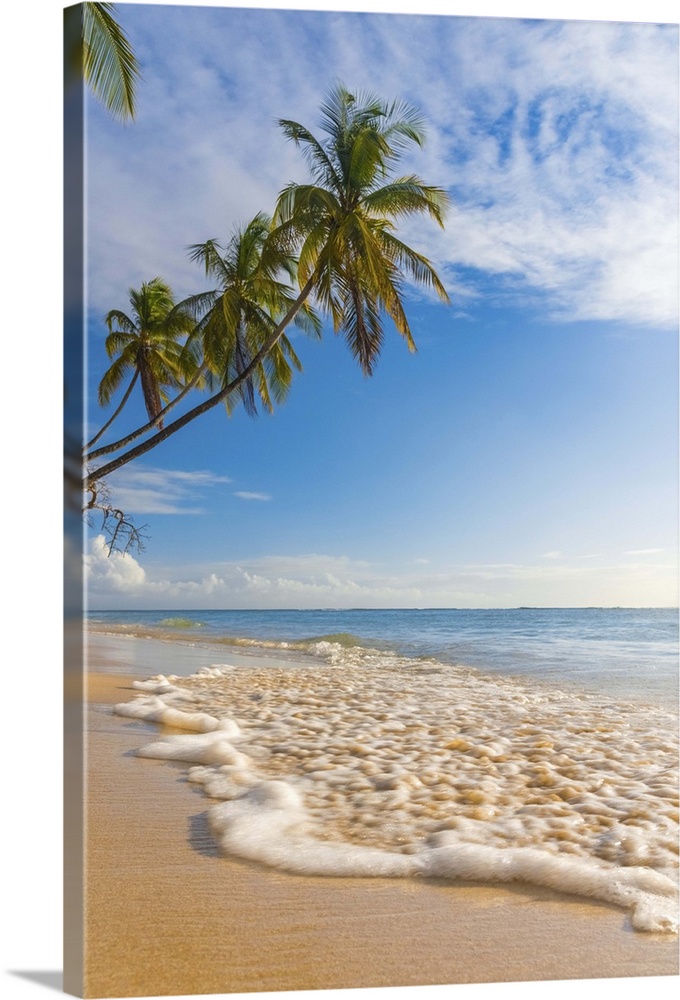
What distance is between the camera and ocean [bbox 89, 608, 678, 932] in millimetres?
3062

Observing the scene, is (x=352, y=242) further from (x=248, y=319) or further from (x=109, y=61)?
(x=109, y=61)

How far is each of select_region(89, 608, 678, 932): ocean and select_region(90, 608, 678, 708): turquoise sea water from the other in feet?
0.08

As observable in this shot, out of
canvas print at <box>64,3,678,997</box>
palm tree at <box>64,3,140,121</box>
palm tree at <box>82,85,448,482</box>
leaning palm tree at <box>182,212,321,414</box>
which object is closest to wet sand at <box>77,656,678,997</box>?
canvas print at <box>64,3,678,997</box>

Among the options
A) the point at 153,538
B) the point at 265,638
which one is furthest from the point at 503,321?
the point at 265,638

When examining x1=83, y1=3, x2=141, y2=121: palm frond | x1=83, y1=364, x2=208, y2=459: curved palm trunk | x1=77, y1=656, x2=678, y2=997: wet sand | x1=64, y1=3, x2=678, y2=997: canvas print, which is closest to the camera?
x1=77, y1=656, x2=678, y2=997: wet sand

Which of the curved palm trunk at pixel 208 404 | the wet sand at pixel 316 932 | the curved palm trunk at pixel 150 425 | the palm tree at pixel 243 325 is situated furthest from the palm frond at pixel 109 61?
the wet sand at pixel 316 932

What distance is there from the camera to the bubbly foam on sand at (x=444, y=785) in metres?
3.01

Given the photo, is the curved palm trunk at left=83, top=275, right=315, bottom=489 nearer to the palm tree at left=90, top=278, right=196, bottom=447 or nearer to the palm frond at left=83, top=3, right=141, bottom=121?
the palm tree at left=90, top=278, right=196, bottom=447

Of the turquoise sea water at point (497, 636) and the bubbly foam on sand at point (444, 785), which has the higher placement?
the turquoise sea water at point (497, 636)

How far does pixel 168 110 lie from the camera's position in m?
3.44

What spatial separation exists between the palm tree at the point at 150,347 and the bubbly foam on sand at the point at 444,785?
1.71 meters

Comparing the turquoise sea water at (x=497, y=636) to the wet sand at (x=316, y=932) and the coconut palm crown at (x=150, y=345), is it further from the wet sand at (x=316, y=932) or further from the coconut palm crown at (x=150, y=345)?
the wet sand at (x=316, y=932)
